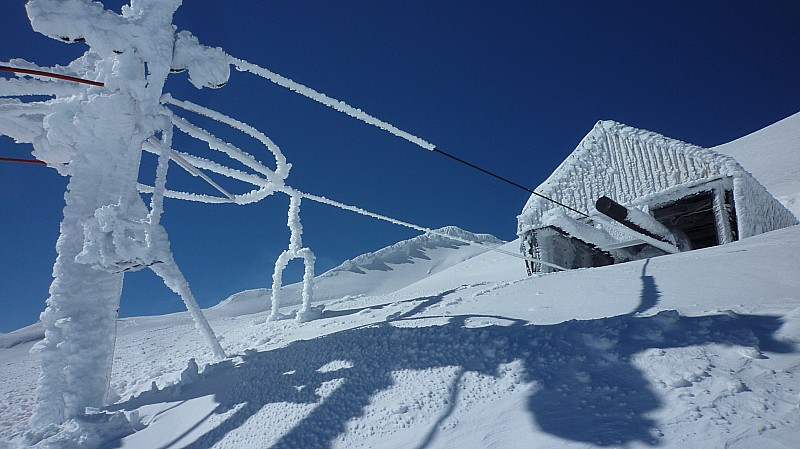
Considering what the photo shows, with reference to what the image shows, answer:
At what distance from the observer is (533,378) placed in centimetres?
286

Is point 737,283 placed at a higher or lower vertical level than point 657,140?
lower

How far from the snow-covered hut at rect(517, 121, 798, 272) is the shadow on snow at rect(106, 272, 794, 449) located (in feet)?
20.5

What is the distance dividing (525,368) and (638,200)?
10.2 m

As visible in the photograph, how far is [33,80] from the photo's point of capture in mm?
4883

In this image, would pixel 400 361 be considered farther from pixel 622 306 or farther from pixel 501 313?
pixel 622 306

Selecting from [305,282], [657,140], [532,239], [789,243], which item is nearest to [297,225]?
[305,282]

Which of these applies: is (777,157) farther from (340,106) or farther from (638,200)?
(340,106)

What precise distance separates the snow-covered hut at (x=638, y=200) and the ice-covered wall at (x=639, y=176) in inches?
0.9

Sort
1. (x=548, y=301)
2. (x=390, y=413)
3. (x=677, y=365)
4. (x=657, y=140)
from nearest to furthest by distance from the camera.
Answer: (x=677, y=365) < (x=390, y=413) < (x=548, y=301) < (x=657, y=140)

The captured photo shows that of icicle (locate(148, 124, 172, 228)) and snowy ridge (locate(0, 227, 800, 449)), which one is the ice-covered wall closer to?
snowy ridge (locate(0, 227, 800, 449))

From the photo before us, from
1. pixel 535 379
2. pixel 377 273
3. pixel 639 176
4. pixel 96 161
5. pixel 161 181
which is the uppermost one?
pixel 639 176

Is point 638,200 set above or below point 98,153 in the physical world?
above

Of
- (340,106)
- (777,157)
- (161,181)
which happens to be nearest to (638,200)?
(340,106)

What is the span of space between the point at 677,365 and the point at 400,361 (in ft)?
7.49
